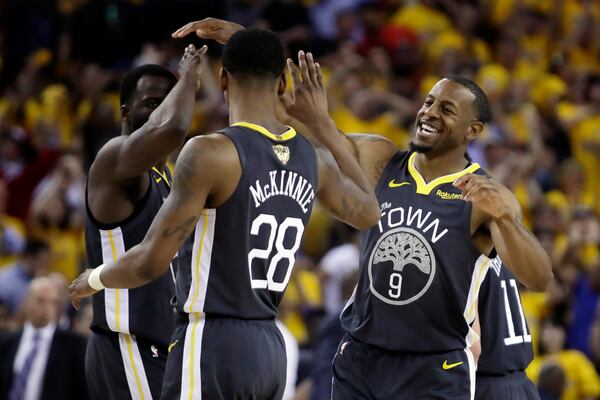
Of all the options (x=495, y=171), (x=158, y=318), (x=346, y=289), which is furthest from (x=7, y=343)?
(x=495, y=171)

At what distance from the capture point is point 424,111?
6.59 metres

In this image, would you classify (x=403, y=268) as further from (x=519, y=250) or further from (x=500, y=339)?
(x=500, y=339)

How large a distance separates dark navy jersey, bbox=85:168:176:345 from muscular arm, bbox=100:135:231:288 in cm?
97

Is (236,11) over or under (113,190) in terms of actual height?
over

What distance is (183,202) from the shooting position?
4.93 meters

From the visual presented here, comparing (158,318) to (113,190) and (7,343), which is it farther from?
(7,343)

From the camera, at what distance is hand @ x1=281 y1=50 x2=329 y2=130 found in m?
5.41

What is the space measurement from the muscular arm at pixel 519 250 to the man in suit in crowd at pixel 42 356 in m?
4.51

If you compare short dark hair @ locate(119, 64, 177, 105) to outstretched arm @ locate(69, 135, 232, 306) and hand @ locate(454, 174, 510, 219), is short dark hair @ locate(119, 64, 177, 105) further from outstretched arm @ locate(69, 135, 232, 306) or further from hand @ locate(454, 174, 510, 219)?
hand @ locate(454, 174, 510, 219)

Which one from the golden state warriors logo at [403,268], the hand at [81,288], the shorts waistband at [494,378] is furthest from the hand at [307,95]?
the shorts waistband at [494,378]

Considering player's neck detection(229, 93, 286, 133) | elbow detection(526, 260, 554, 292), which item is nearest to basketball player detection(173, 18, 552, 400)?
elbow detection(526, 260, 554, 292)

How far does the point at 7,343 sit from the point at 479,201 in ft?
17.1

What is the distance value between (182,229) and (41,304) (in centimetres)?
494

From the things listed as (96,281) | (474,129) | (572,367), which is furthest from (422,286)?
(572,367)
